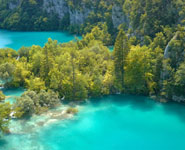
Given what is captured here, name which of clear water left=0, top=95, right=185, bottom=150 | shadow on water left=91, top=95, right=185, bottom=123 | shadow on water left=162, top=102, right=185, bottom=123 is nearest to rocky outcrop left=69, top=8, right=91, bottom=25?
shadow on water left=91, top=95, right=185, bottom=123

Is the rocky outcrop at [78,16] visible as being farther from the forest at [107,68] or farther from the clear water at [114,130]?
the clear water at [114,130]

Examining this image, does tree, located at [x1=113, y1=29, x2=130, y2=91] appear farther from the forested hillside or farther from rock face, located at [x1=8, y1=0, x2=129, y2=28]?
rock face, located at [x1=8, y1=0, x2=129, y2=28]

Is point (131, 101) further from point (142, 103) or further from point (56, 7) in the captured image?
point (56, 7)

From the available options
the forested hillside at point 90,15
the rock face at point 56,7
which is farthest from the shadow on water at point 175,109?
the rock face at point 56,7

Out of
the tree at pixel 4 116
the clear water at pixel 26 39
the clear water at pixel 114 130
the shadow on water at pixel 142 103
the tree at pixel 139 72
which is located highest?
the clear water at pixel 26 39

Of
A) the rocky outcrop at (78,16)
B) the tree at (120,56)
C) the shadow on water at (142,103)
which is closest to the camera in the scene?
the shadow on water at (142,103)

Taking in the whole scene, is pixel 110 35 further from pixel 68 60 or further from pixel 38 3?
pixel 38 3

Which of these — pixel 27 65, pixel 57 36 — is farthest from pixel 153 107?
pixel 57 36
